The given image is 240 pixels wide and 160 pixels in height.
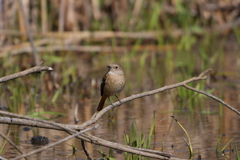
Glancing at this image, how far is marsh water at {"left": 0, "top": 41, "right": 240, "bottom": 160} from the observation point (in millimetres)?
3984

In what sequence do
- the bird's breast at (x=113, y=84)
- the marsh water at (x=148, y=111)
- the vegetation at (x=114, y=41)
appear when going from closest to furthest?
the marsh water at (x=148, y=111) < the bird's breast at (x=113, y=84) < the vegetation at (x=114, y=41)

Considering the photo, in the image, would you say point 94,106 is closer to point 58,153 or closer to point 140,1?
point 58,153

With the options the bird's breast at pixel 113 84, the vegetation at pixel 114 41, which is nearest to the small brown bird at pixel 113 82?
the bird's breast at pixel 113 84

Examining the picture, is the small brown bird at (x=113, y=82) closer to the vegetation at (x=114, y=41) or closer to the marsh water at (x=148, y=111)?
the marsh water at (x=148, y=111)

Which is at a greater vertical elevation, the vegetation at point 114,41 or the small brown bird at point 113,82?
the vegetation at point 114,41

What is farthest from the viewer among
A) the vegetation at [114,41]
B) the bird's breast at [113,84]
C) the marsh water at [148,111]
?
the vegetation at [114,41]

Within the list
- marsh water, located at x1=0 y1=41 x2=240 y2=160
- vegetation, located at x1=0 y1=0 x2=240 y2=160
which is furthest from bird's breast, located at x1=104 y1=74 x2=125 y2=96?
vegetation, located at x1=0 y1=0 x2=240 y2=160

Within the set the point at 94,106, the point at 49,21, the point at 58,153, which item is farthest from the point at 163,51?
the point at 58,153

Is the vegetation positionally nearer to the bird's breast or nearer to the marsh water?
the marsh water

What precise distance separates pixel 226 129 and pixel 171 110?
1.05 m

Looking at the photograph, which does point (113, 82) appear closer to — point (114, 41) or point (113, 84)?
point (113, 84)

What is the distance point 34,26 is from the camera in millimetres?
10062

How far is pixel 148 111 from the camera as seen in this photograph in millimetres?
5516

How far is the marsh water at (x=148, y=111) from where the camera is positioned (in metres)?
3.98
